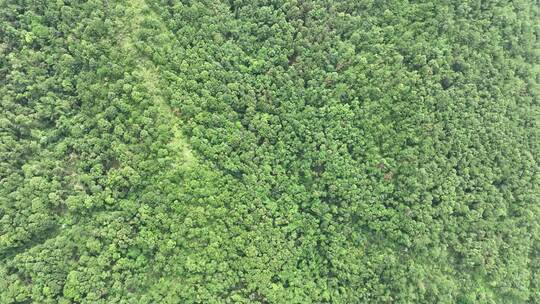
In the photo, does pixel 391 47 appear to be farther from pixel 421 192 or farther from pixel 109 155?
pixel 109 155

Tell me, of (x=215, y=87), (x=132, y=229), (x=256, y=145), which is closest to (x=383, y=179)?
(x=256, y=145)

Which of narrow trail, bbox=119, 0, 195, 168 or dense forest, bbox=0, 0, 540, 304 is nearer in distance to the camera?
dense forest, bbox=0, 0, 540, 304

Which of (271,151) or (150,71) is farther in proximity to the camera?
(271,151)

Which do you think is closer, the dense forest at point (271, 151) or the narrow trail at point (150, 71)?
the dense forest at point (271, 151)

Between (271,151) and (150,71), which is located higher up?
(150,71)
